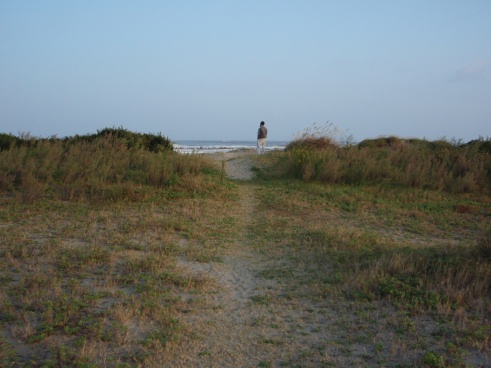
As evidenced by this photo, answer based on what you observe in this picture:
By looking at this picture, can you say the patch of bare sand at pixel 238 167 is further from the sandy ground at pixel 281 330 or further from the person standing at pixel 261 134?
the sandy ground at pixel 281 330

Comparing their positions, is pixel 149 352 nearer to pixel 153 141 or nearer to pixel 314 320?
pixel 314 320

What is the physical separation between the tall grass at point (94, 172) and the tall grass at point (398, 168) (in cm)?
354

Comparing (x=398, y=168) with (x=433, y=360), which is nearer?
(x=433, y=360)

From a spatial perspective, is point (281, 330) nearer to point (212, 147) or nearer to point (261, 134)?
point (261, 134)

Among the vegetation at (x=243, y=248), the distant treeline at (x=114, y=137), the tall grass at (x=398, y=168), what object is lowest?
the vegetation at (x=243, y=248)

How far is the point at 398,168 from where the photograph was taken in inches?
621

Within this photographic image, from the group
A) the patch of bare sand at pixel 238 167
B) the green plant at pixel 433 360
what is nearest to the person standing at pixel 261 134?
the patch of bare sand at pixel 238 167

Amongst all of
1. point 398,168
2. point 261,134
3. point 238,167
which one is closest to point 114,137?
point 238,167

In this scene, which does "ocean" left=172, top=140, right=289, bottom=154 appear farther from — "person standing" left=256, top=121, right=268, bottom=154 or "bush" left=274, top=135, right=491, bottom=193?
"bush" left=274, top=135, right=491, bottom=193

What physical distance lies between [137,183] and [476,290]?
9.24 metres

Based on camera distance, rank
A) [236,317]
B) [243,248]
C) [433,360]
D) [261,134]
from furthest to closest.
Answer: [261,134]
[243,248]
[236,317]
[433,360]

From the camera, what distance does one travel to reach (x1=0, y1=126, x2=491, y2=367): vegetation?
484cm

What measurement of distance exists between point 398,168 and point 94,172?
981 cm

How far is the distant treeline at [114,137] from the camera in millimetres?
16823
